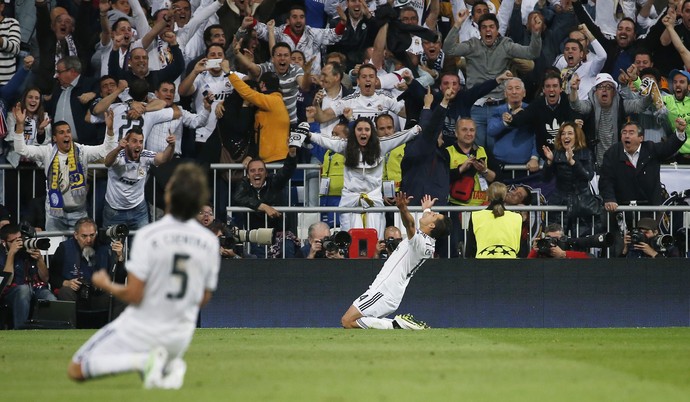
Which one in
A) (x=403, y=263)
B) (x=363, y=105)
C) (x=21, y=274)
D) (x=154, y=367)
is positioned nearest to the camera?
(x=154, y=367)

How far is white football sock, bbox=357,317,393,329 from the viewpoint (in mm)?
16016

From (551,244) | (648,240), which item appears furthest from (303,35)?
(648,240)

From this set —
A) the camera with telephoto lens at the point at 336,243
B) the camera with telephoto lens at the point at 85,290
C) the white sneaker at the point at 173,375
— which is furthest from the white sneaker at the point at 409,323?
the white sneaker at the point at 173,375

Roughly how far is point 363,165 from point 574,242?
3172 mm

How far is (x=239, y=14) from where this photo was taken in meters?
20.1

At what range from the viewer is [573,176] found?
57.7 feet

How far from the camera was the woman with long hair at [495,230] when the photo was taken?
1637cm

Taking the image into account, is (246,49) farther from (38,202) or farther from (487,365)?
(487,365)

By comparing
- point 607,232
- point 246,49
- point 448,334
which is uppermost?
point 246,49

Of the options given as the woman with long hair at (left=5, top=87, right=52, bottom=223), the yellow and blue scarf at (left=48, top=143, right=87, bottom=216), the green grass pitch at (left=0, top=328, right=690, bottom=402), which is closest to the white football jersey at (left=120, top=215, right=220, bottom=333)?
the green grass pitch at (left=0, top=328, right=690, bottom=402)

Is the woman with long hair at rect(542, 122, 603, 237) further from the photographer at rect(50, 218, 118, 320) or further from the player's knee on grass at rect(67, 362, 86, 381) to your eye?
the player's knee on grass at rect(67, 362, 86, 381)

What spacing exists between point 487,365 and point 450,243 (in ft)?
23.7

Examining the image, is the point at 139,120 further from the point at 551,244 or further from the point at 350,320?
the point at 551,244

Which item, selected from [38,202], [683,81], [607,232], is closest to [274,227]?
[38,202]
